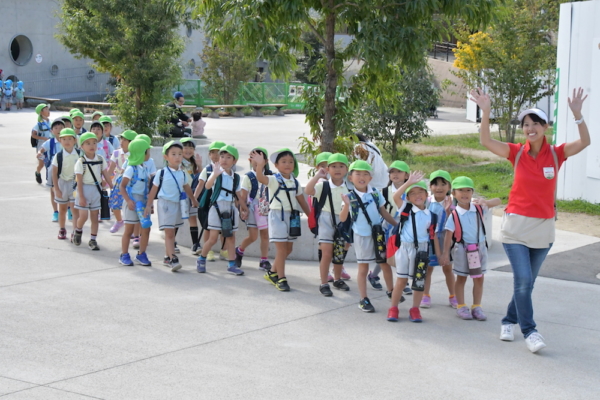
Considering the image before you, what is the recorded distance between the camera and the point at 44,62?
37.8 meters

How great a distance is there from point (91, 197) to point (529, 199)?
545cm

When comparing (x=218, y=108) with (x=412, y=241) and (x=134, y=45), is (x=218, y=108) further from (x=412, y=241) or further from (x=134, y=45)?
(x=412, y=241)

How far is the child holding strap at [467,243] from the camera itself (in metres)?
6.82

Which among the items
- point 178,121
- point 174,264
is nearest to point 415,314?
point 174,264

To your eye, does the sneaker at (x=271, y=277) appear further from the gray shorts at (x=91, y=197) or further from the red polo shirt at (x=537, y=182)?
the red polo shirt at (x=537, y=182)

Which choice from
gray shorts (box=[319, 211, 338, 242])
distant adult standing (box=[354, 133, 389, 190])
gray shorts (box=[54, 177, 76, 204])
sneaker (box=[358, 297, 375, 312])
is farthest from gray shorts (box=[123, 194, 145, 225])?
sneaker (box=[358, 297, 375, 312])

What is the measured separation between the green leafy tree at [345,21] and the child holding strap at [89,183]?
2002 mm

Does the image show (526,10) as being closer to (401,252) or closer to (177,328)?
(401,252)

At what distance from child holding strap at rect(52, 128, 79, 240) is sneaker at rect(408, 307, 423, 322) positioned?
489 centimetres

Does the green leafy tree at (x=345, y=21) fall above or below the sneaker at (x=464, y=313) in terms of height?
above

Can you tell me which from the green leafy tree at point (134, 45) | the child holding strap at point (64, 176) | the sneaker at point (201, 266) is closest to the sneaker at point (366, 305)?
the sneaker at point (201, 266)

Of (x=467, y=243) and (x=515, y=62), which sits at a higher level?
(x=515, y=62)

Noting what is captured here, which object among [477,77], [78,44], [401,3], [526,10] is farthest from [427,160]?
[401,3]

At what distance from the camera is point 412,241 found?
6.70 m
